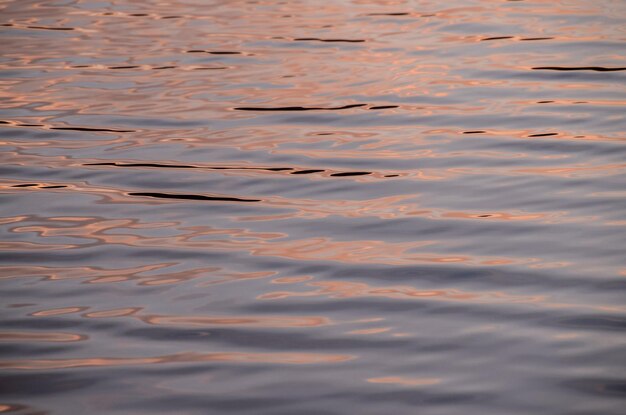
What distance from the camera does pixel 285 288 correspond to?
216 cm

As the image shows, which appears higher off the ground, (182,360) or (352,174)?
(352,174)

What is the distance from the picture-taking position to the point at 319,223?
8.38 ft

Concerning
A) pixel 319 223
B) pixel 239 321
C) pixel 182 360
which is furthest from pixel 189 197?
pixel 182 360

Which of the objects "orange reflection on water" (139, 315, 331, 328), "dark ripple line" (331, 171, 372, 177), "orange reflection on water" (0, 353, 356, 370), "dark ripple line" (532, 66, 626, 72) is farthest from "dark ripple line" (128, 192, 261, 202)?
"dark ripple line" (532, 66, 626, 72)

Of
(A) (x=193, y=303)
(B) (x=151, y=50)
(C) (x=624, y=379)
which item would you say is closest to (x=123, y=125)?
(B) (x=151, y=50)

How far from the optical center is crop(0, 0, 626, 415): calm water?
177cm

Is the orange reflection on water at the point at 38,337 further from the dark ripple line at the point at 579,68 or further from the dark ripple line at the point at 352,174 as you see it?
the dark ripple line at the point at 579,68

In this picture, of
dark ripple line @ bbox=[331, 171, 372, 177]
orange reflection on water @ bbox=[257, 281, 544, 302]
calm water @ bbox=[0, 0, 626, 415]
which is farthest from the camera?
dark ripple line @ bbox=[331, 171, 372, 177]

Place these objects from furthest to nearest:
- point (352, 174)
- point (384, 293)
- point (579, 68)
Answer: point (579, 68)
point (352, 174)
point (384, 293)

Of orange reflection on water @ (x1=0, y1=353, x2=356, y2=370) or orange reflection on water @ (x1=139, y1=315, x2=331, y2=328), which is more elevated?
orange reflection on water @ (x1=139, y1=315, x2=331, y2=328)

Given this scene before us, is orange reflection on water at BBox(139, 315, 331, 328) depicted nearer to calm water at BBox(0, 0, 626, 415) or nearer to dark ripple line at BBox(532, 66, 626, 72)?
calm water at BBox(0, 0, 626, 415)

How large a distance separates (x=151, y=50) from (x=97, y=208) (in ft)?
6.83

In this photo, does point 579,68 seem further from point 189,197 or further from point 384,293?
point 384,293

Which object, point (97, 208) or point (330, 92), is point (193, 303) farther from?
point (330, 92)
